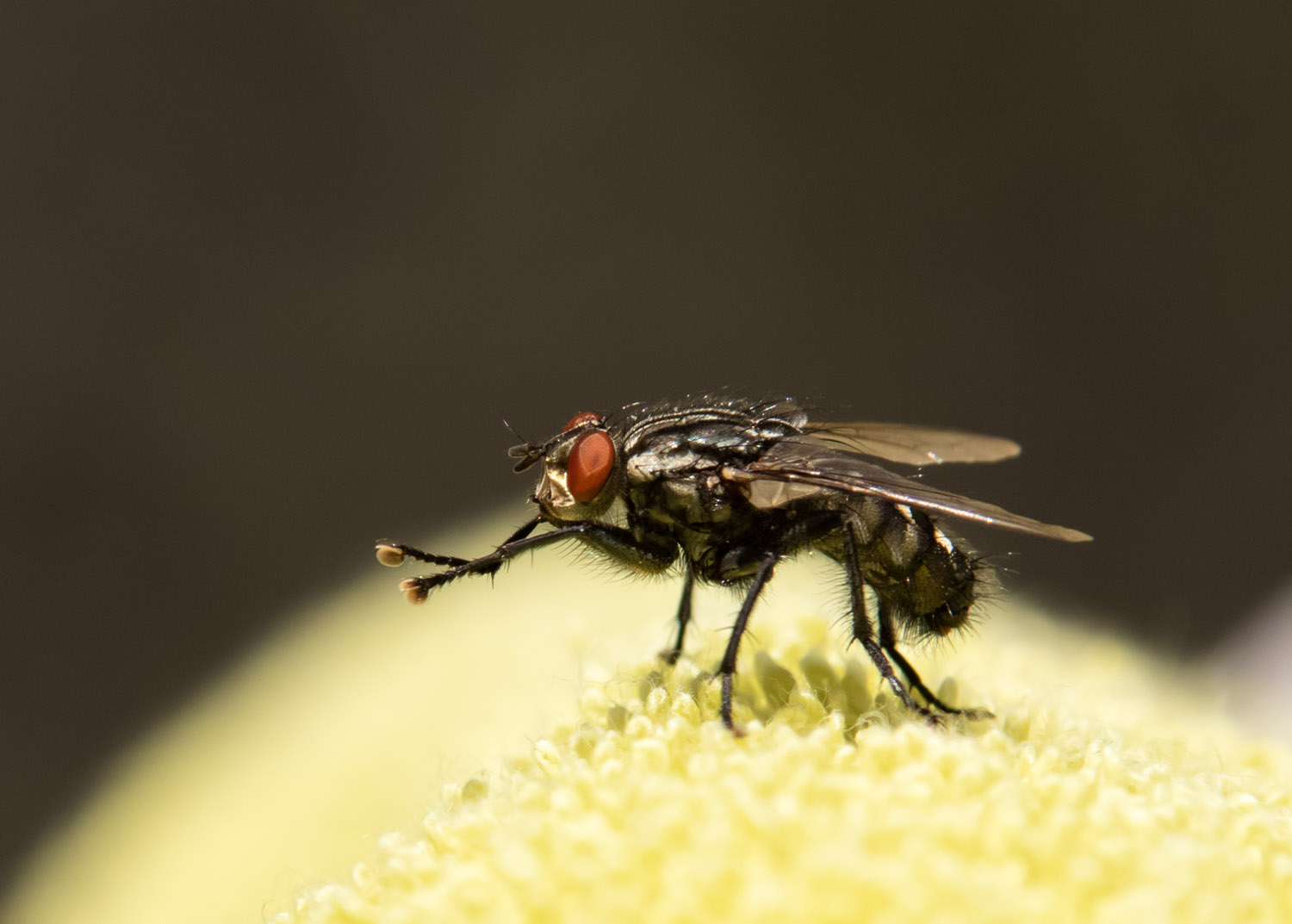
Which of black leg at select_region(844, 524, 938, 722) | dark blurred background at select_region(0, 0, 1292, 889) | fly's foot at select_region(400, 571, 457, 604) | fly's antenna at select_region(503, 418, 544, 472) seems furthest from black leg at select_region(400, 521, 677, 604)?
dark blurred background at select_region(0, 0, 1292, 889)

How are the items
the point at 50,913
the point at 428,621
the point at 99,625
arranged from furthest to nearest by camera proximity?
the point at 99,625, the point at 428,621, the point at 50,913

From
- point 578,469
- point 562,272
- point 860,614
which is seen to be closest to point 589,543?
point 578,469

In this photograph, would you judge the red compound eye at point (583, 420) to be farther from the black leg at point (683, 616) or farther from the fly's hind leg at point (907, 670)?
the fly's hind leg at point (907, 670)

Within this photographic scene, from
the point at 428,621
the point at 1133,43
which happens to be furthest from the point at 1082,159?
the point at 428,621

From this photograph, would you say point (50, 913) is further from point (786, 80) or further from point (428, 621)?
point (786, 80)

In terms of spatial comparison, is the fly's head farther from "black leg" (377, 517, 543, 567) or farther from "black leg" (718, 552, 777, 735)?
"black leg" (718, 552, 777, 735)
